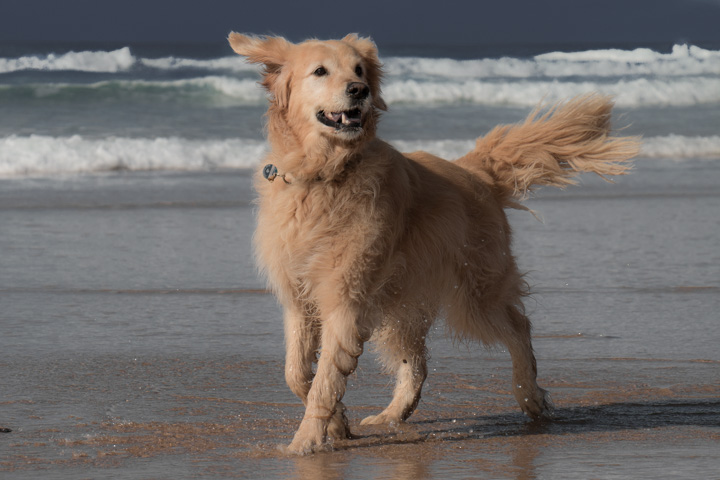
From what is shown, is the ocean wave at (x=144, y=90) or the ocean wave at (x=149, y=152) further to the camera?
the ocean wave at (x=144, y=90)

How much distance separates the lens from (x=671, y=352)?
5016mm

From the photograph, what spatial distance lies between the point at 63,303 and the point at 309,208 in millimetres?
2732

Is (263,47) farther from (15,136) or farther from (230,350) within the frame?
(15,136)

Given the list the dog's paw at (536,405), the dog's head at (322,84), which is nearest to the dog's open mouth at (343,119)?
the dog's head at (322,84)

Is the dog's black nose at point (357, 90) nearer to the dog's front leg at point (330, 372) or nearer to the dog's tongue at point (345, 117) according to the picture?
the dog's tongue at point (345, 117)

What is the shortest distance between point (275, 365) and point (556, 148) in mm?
1814

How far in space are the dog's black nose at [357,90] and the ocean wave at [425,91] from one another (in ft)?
51.8

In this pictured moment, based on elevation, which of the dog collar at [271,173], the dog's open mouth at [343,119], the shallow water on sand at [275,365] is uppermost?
the dog's open mouth at [343,119]

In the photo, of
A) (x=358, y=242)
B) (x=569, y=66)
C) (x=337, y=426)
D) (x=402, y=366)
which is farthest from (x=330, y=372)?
(x=569, y=66)

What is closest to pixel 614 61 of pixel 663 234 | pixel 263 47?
pixel 663 234

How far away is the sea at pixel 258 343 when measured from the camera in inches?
140

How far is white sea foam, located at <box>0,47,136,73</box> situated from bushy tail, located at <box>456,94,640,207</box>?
786 inches

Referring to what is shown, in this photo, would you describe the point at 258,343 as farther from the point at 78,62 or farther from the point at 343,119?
the point at 78,62

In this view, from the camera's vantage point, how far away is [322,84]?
3.82 m
